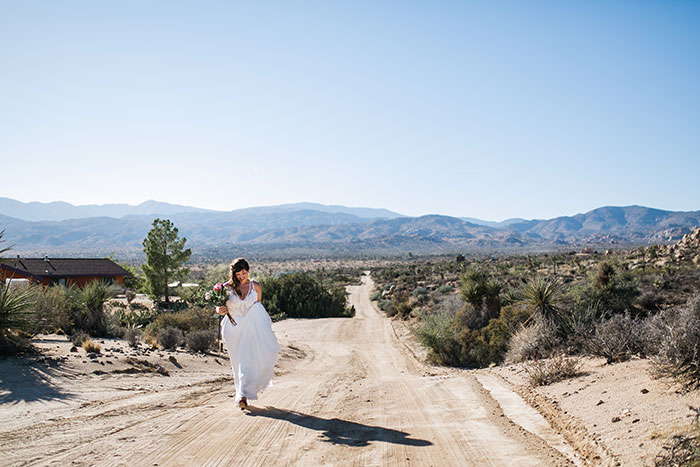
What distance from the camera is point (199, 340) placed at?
13.8m

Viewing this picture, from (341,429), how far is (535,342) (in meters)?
6.85

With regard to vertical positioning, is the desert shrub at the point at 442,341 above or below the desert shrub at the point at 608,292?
below

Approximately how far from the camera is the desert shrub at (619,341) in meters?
8.77

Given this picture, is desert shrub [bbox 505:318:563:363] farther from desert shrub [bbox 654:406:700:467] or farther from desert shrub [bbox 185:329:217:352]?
desert shrub [bbox 185:329:217:352]

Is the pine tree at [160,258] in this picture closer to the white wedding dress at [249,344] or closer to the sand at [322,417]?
the sand at [322,417]

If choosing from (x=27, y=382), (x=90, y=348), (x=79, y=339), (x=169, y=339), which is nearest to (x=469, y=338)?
(x=169, y=339)

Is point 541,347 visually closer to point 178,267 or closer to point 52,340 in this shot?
point 52,340

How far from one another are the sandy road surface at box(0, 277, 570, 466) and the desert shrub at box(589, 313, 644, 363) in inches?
87.5

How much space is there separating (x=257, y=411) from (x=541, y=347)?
716cm

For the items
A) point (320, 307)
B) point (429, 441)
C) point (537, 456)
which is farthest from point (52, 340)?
point (320, 307)

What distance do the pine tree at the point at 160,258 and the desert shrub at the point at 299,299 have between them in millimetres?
6067

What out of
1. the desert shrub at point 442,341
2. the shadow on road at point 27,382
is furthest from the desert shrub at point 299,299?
the shadow on road at point 27,382

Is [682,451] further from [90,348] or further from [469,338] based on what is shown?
[90,348]

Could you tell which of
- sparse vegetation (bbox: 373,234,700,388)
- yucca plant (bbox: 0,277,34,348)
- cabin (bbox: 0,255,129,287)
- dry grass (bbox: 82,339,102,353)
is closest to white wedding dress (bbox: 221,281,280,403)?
dry grass (bbox: 82,339,102,353)
